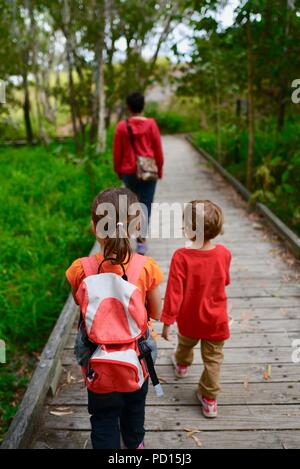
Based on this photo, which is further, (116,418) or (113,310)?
(116,418)

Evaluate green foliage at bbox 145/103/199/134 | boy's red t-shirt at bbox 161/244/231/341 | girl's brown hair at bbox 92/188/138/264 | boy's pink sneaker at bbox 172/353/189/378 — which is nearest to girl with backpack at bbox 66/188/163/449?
girl's brown hair at bbox 92/188/138/264

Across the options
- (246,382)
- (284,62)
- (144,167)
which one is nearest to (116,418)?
(246,382)

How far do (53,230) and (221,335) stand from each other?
441cm

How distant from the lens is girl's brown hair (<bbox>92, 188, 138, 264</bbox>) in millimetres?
1907

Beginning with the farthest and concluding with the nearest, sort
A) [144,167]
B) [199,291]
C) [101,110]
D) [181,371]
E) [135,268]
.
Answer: [101,110] → [144,167] → [181,371] → [199,291] → [135,268]

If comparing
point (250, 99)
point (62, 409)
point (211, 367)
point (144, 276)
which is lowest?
point (62, 409)

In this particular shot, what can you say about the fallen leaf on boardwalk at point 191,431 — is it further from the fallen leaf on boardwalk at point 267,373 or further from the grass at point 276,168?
the grass at point 276,168

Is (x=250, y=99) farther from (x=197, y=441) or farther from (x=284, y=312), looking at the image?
(x=197, y=441)

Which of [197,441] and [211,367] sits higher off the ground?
[211,367]

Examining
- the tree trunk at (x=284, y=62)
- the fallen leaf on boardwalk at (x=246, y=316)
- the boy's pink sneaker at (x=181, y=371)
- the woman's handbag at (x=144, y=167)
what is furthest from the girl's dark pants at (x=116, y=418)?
the tree trunk at (x=284, y=62)

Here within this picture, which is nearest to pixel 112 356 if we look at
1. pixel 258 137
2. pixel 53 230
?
pixel 53 230

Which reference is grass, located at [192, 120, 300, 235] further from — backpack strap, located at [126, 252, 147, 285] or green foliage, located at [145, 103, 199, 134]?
green foliage, located at [145, 103, 199, 134]

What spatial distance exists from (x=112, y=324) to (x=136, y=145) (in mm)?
3264

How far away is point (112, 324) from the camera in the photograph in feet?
6.28
